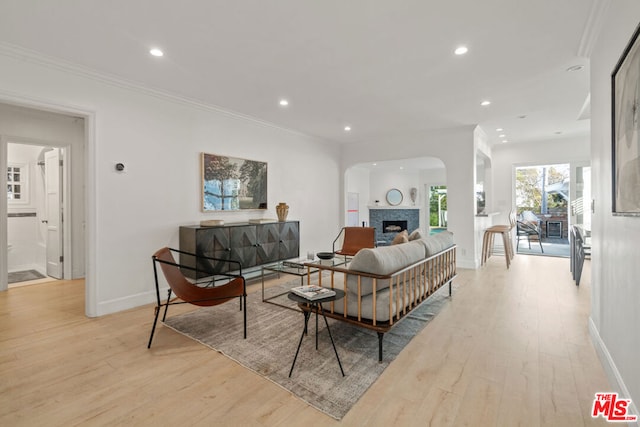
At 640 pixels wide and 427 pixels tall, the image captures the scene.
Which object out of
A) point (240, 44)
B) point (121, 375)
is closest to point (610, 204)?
point (240, 44)

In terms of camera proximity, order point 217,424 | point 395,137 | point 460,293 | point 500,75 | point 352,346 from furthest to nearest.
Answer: point 395,137 → point 460,293 → point 500,75 → point 352,346 → point 217,424

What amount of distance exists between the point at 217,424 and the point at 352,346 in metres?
1.21

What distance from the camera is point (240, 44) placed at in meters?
2.70

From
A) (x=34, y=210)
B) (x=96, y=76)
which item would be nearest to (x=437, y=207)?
(x=96, y=76)

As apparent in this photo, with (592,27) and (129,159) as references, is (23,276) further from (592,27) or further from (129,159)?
(592,27)

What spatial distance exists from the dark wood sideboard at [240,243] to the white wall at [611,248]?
131 inches

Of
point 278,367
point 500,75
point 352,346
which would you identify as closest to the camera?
point 278,367

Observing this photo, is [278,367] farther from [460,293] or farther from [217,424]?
[460,293]

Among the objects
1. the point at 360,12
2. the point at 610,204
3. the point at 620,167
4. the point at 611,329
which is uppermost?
the point at 360,12

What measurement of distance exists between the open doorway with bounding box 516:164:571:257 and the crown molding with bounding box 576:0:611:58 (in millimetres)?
5334

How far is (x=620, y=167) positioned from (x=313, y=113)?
3.76 metres

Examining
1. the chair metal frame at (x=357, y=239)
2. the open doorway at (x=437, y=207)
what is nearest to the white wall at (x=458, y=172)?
the chair metal frame at (x=357, y=239)

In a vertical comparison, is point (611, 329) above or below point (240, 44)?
below

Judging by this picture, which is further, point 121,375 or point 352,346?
point 352,346
